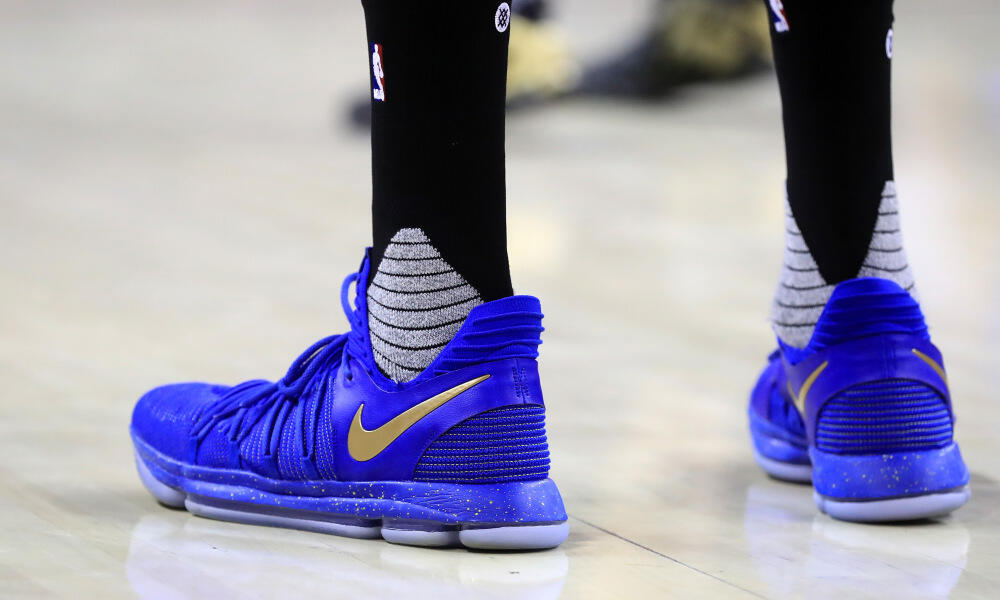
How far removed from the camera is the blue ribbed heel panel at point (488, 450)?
805 mm

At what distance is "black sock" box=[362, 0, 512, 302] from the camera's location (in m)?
0.82

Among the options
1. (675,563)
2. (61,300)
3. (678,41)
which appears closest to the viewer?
(675,563)

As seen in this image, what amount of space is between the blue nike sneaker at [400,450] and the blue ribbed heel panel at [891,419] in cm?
24

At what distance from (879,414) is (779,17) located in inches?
12.4

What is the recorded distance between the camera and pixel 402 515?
82 cm

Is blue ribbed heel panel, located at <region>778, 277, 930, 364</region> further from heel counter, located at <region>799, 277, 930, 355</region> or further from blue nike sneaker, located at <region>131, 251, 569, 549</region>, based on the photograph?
blue nike sneaker, located at <region>131, 251, 569, 549</region>

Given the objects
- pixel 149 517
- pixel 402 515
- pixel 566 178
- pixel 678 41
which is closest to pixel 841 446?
pixel 402 515

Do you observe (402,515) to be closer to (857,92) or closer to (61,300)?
(857,92)

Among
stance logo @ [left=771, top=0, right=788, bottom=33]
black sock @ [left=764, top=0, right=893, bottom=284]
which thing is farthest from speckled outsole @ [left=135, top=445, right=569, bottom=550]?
stance logo @ [left=771, top=0, right=788, bottom=33]

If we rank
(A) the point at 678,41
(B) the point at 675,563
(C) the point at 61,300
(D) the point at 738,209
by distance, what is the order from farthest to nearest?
(A) the point at 678,41 → (D) the point at 738,209 → (C) the point at 61,300 → (B) the point at 675,563

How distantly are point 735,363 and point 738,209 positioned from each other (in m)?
1.39

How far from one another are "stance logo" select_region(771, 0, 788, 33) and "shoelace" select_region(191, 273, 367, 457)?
1.25ft

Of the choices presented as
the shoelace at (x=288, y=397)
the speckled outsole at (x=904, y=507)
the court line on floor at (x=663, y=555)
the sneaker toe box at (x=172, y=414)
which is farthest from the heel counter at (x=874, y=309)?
the sneaker toe box at (x=172, y=414)

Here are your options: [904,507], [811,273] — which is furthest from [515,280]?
[904,507]
